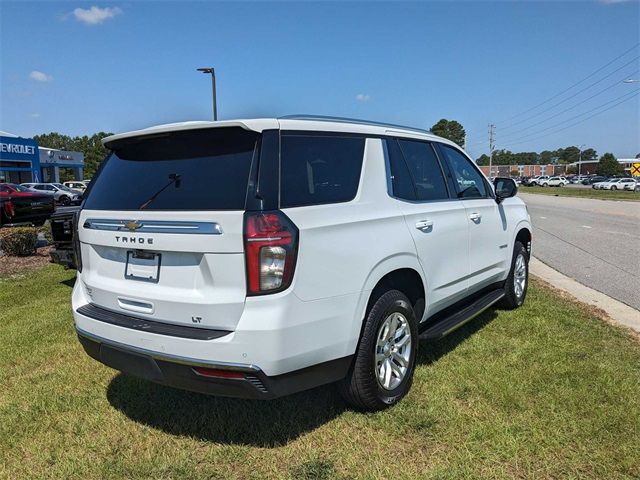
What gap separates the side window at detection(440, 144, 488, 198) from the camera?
469 cm

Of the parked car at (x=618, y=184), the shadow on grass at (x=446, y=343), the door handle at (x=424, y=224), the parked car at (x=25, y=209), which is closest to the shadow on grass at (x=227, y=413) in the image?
the shadow on grass at (x=446, y=343)

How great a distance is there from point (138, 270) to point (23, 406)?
Answer: 5.40 feet

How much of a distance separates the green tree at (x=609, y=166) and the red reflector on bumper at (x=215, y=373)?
404 ft

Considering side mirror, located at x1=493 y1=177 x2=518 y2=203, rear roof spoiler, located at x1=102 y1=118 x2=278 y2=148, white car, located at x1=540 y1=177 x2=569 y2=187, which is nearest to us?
rear roof spoiler, located at x1=102 y1=118 x2=278 y2=148

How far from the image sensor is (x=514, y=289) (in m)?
5.74

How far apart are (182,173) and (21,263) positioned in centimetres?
870

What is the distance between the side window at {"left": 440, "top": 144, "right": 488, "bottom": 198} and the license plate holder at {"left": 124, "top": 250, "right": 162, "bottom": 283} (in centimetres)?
281

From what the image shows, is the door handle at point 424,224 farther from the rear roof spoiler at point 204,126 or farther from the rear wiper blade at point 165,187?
the rear wiper blade at point 165,187


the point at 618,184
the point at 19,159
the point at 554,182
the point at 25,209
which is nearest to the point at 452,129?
the point at 554,182

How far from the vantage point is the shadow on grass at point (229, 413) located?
3271 millimetres

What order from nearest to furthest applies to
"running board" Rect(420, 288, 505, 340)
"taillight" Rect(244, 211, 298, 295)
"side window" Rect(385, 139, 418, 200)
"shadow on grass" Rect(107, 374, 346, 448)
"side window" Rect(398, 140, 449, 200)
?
"taillight" Rect(244, 211, 298, 295) → "shadow on grass" Rect(107, 374, 346, 448) → "side window" Rect(385, 139, 418, 200) → "running board" Rect(420, 288, 505, 340) → "side window" Rect(398, 140, 449, 200)

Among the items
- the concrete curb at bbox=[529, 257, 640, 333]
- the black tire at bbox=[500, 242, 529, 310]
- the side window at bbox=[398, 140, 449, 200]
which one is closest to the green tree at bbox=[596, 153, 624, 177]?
the concrete curb at bbox=[529, 257, 640, 333]

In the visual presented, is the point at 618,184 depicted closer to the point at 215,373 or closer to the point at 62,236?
the point at 62,236

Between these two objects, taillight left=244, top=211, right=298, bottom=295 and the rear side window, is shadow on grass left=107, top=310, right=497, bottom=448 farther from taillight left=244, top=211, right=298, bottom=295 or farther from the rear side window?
the rear side window
